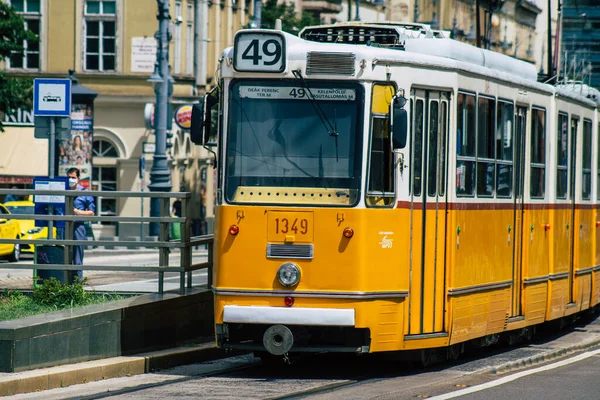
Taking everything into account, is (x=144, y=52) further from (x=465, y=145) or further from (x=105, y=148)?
(x=465, y=145)

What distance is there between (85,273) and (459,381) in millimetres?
5420

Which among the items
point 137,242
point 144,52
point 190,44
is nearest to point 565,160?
point 137,242

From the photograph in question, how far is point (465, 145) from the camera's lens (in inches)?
563

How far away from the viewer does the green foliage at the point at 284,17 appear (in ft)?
196

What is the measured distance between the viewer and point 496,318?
15141mm

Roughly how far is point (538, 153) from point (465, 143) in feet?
8.44

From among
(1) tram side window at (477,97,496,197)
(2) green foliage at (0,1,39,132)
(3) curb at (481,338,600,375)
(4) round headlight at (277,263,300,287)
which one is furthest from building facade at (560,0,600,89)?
(2) green foliage at (0,1,39,132)

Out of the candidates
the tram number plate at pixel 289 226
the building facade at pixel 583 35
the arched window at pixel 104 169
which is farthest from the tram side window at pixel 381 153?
the arched window at pixel 104 169

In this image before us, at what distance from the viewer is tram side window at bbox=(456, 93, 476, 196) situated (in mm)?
14109

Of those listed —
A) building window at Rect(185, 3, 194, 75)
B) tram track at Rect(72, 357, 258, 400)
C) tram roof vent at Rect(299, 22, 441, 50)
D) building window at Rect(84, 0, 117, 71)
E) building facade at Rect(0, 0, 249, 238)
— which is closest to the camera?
tram track at Rect(72, 357, 258, 400)

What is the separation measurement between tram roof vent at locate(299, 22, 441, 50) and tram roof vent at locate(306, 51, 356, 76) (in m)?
1.08

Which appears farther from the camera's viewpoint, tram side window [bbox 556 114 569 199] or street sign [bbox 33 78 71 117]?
street sign [bbox 33 78 71 117]

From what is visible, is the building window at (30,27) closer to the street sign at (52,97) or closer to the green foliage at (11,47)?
the green foliage at (11,47)

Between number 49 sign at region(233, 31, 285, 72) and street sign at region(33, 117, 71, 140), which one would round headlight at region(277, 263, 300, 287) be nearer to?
number 49 sign at region(233, 31, 285, 72)
